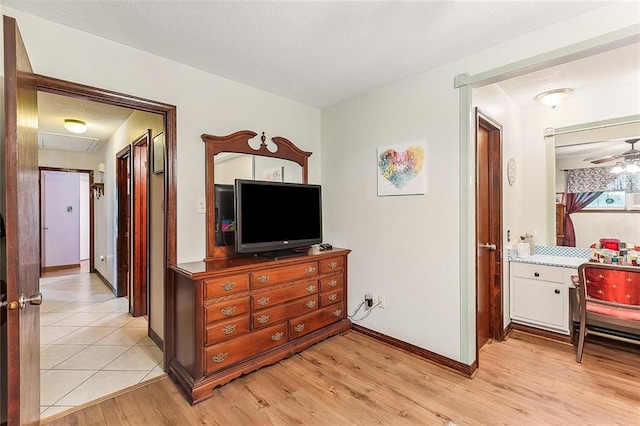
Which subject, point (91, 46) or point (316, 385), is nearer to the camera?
point (91, 46)

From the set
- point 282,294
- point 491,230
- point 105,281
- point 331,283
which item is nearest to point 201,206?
point 282,294

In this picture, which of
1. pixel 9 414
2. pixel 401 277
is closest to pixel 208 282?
pixel 9 414

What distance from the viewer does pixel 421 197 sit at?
2537 millimetres

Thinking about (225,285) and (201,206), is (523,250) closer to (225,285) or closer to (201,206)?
(225,285)

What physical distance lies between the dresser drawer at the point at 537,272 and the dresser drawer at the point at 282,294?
2.06 metres

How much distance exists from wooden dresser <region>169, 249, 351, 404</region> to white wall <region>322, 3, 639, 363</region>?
57 cm

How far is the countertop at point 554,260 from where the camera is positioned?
276 cm

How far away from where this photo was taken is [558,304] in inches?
110

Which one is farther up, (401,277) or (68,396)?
(401,277)

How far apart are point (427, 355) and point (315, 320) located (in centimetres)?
100

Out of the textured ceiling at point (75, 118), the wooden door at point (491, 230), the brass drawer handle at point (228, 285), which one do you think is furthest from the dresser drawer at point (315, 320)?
the textured ceiling at point (75, 118)

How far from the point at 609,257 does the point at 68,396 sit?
14.6 feet

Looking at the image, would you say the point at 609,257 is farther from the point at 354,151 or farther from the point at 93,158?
the point at 93,158

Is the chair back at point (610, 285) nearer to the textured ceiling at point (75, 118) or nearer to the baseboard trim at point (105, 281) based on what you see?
the textured ceiling at point (75, 118)
